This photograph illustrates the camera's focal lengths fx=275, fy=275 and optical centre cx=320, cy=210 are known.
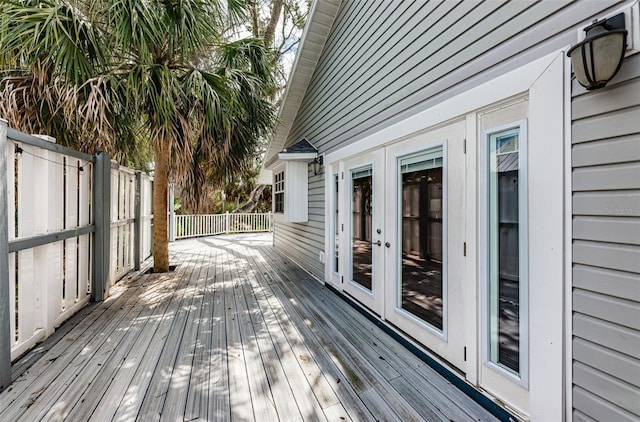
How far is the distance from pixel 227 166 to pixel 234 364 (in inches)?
161

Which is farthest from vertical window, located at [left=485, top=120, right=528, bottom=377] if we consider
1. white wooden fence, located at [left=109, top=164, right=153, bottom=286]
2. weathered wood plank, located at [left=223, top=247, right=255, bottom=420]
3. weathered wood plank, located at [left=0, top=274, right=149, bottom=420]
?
white wooden fence, located at [left=109, top=164, right=153, bottom=286]

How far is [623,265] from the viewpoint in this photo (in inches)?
52.9

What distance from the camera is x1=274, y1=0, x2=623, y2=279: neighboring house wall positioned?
5.69 feet

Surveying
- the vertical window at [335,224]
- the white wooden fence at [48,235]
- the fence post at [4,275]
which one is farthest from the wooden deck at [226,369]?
the vertical window at [335,224]

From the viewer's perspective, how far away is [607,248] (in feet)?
4.58

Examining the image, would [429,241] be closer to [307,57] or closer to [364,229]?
[364,229]

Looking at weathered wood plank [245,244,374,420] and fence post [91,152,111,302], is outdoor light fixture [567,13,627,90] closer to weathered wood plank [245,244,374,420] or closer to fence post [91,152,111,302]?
weathered wood plank [245,244,374,420]

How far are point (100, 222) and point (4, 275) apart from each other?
6.45ft

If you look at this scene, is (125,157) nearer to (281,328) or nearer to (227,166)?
(227,166)

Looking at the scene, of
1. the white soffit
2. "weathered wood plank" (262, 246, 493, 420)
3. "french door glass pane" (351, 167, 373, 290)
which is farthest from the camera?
the white soffit

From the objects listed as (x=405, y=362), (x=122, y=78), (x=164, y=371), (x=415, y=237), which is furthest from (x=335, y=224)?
(x=122, y=78)

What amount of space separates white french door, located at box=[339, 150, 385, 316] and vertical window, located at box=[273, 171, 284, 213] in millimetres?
3048

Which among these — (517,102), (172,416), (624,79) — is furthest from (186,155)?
(624,79)

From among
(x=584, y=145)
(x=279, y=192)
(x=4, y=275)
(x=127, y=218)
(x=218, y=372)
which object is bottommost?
(x=218, y=372)
